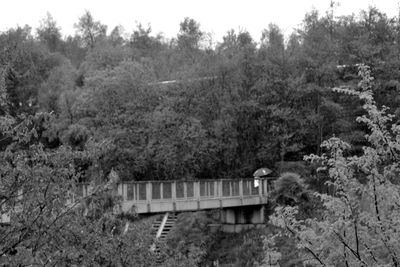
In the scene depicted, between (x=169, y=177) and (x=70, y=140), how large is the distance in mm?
5859

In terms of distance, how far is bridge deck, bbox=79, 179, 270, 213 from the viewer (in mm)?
23391

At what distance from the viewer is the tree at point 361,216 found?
21.6 ft

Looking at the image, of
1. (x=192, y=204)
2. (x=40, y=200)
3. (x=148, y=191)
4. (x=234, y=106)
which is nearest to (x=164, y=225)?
(x=192, y=204)

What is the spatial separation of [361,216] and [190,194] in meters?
19.0

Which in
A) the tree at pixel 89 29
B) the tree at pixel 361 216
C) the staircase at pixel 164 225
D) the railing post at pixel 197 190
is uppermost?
the tree at pixel 89 29

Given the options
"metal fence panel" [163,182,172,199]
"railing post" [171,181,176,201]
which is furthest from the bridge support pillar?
"metal fence panel" [163,182,172,199]

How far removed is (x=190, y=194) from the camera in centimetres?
2548

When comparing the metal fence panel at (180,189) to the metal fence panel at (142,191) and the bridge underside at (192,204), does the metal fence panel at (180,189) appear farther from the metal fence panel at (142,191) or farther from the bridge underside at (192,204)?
the metal fence panel at (142,191)

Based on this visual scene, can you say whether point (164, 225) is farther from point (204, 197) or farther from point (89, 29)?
point (89, 29)

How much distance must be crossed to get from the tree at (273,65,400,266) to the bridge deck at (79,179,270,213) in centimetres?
1436

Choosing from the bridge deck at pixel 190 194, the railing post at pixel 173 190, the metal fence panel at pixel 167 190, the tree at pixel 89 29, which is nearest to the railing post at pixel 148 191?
the bridge deck at pixel 190 194

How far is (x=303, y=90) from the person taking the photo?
31312 millimetres

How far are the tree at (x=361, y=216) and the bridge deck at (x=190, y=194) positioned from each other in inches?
565

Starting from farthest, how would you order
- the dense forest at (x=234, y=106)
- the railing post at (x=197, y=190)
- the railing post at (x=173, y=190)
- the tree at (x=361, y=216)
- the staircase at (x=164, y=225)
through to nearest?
the dense forest at (x=234, y=106)
the staircase at (x=164, y=225)
the railing post at (x=197, y=190)
the railing post at (x=173, y=190)
the tree at (x=361, y=216)
